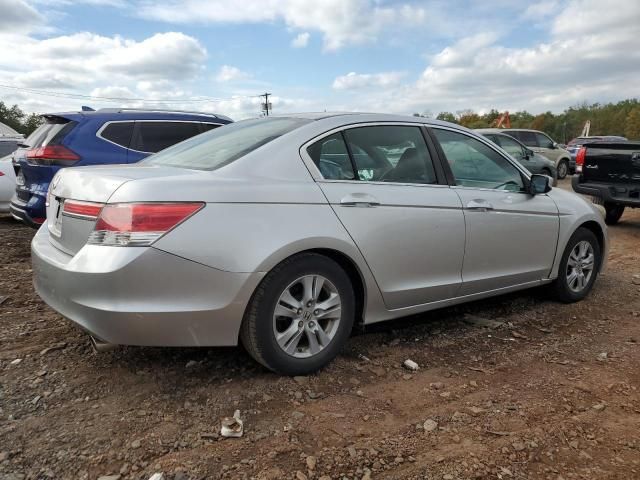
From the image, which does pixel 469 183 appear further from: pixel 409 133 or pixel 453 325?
pixel 453 325

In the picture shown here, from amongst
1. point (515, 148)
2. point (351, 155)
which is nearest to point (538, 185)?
point (351, 155)

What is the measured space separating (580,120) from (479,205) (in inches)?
4125

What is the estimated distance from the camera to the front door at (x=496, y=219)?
156 inches

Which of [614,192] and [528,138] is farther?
[528,138]

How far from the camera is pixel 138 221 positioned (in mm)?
2652

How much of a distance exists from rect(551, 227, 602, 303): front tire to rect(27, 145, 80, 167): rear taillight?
5.13m

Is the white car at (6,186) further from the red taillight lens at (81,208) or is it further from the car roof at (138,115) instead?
the red taillight lens at (81,208)

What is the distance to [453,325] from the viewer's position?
423 cm

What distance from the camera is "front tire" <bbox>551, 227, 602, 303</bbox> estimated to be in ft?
15.7

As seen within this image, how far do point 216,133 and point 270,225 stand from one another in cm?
129

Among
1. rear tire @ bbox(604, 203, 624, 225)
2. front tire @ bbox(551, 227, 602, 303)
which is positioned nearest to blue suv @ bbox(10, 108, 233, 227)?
front tire @ bbox(551, 227, 602, 303)

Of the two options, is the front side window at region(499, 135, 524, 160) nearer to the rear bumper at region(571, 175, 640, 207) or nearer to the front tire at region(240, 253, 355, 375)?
the rear bumper at region(571, 175, 640, 207)

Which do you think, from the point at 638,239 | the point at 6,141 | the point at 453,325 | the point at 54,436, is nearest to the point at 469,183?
the point at 453,325

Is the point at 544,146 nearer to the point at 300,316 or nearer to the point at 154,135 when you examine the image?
the point at 154,135
